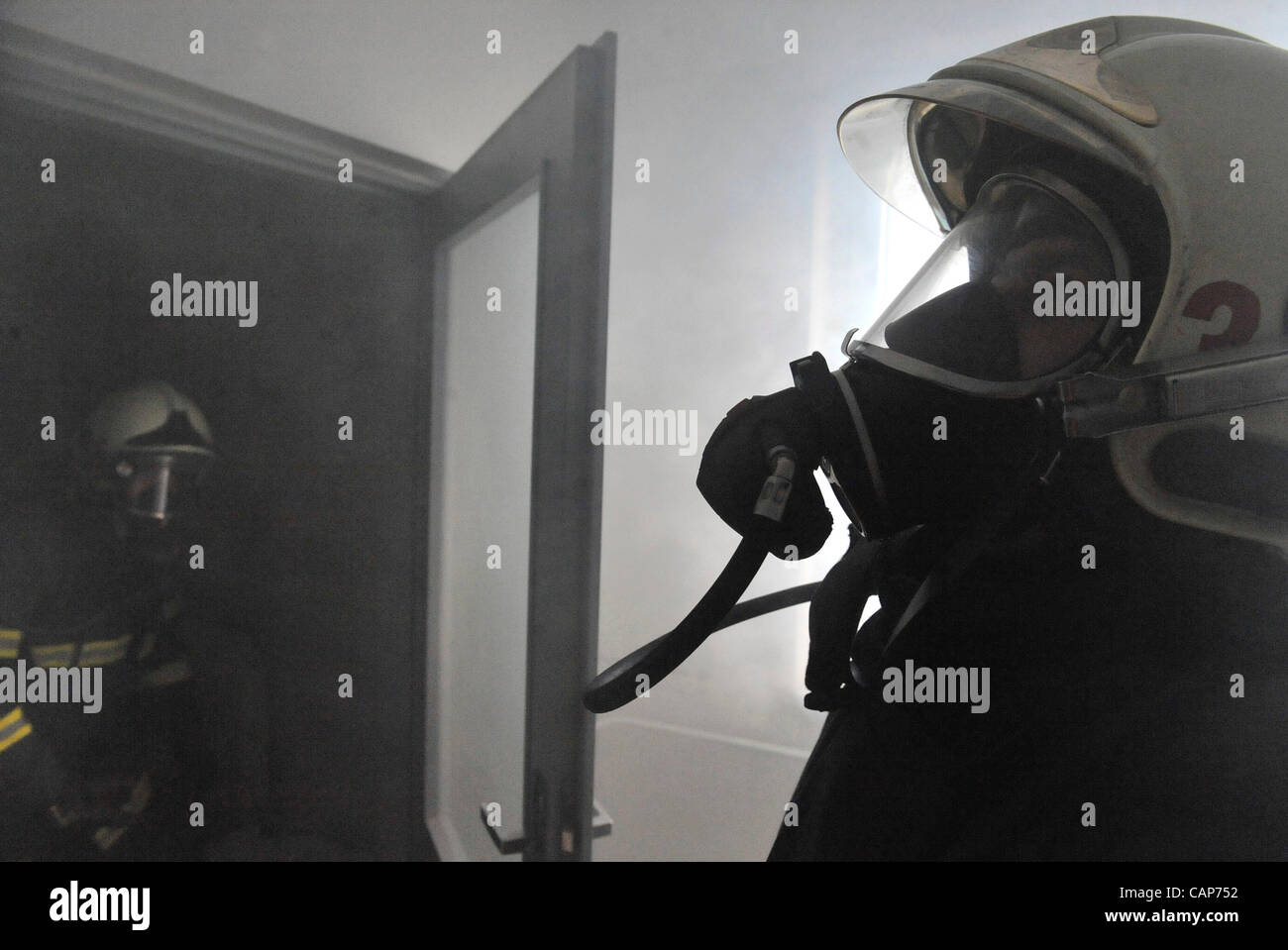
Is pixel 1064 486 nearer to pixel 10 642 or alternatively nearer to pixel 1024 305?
pixel 1024 305

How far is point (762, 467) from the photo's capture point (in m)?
0.51

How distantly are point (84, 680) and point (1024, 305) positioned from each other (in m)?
0.92

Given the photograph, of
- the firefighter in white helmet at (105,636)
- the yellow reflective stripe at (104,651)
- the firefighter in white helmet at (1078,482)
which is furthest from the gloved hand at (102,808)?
the firefighter in white helmet at (1078,482)

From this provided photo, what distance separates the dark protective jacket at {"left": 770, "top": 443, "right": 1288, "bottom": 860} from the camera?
0.54 m

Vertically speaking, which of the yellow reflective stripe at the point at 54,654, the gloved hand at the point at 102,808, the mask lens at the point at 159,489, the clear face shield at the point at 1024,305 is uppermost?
the clear face shield at the point at 1024,305

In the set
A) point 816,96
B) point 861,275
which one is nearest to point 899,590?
point 861,275

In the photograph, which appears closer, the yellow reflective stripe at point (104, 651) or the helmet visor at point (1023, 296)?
the helmet visor at point (1023, 296)

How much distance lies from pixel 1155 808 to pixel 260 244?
95 cm

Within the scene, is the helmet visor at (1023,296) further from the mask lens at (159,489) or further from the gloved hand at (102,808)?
the gloved hand at (102,808)

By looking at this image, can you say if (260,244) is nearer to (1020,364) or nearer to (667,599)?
(667,599)

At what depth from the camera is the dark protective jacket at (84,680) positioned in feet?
2.32

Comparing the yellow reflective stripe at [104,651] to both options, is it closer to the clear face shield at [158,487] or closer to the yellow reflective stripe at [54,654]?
the yellow reflective stripe at [54,654]

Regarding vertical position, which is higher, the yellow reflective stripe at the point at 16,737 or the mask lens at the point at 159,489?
the mask lens at the point at 159,489

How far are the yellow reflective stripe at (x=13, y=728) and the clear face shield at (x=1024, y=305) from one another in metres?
0.86
